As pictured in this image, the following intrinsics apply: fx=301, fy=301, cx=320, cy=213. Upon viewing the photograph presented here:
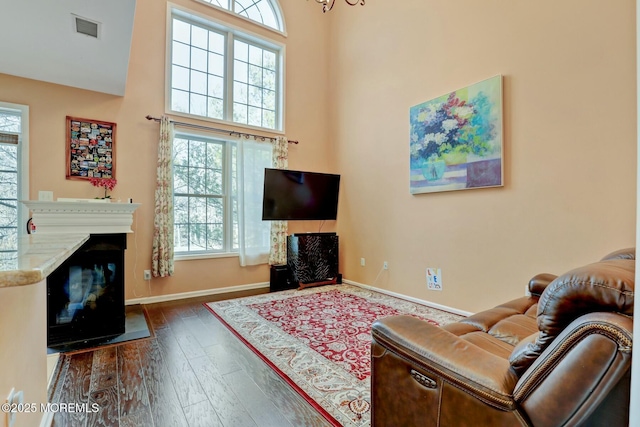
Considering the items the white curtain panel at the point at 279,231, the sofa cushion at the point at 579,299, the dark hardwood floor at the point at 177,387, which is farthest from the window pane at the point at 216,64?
the sofa cushion at the point at 579,299

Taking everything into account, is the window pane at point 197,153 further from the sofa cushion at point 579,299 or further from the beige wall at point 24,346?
the sofa cushion at point 579,299

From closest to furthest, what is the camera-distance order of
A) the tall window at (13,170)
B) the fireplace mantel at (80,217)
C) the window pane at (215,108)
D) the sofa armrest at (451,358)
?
the sofa armrest at (451,358)
the fireplace mantel at (80,217)
the tall window at (13,170)
the window pane at (215,108)

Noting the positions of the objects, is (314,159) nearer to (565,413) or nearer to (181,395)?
(181,395)

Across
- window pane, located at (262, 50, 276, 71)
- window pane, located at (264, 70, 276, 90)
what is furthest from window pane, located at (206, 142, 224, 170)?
window pane, located at (262, 50, 276, 71)

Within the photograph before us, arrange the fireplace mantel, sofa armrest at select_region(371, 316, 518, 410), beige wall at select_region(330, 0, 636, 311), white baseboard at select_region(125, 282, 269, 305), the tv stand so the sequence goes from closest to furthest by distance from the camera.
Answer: sofa armrest at select_region(371, 316, 518, 410)
beige wall at select_region(330, 0, 636, 311)
the fireplace mantel
white baseboard at select_region(125, 282, 269, 305)
the tv stand

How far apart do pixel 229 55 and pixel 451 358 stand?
15.6 ft

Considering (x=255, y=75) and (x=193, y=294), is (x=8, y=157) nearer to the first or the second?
(x=193, y=294)

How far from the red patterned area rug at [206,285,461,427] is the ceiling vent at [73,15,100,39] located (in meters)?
2.73

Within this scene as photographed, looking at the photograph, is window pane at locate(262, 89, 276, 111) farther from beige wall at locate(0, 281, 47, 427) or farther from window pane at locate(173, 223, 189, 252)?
beige wall at locate(0, 281, 47, 427)

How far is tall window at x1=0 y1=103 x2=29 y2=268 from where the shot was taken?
3.08m

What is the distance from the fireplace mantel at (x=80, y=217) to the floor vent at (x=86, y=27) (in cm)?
138

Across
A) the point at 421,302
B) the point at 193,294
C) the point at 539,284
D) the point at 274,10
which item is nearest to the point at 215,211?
the point at 193,294

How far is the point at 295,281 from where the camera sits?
449cm

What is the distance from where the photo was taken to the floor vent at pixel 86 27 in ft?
7.32
